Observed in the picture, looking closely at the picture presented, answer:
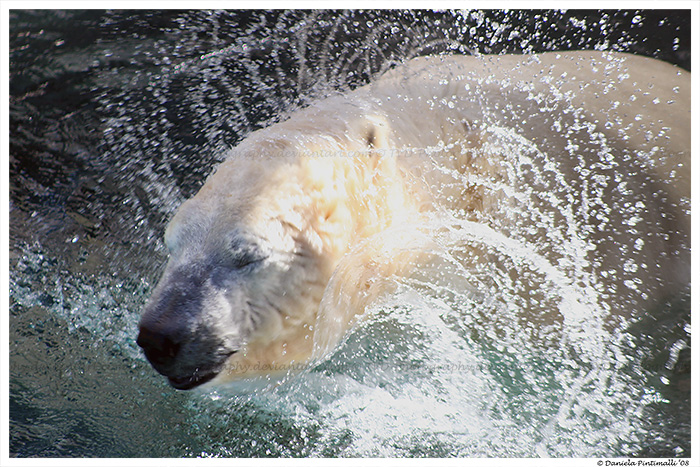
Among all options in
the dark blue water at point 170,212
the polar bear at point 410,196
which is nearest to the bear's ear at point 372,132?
the polar bear at point 410,196

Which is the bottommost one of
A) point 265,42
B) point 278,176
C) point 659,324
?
point 659,324

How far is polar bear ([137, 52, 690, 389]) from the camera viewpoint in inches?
32.7

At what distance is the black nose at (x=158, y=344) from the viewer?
0.80 meters

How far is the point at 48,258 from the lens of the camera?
6.48ft

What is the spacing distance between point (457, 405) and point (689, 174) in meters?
0.77

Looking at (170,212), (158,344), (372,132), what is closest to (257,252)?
(158,344)

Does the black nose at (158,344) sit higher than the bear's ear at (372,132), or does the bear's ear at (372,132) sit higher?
the bear's ear at (372,132)

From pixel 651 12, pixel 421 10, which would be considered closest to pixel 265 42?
pixel 421 10

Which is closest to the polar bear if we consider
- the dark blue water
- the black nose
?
the black nose

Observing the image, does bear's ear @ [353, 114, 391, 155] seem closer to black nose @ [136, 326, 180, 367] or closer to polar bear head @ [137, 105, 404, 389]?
polar bear head @ [137, 105, 404, 389]

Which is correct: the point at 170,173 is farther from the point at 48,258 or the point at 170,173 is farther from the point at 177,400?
the point at 177,400

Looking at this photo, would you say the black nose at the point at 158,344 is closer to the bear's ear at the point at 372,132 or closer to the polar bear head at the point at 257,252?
the polar bear head at the point at 257,252

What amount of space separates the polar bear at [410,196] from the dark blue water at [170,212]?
9.1 inches

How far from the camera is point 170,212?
1.90 m
